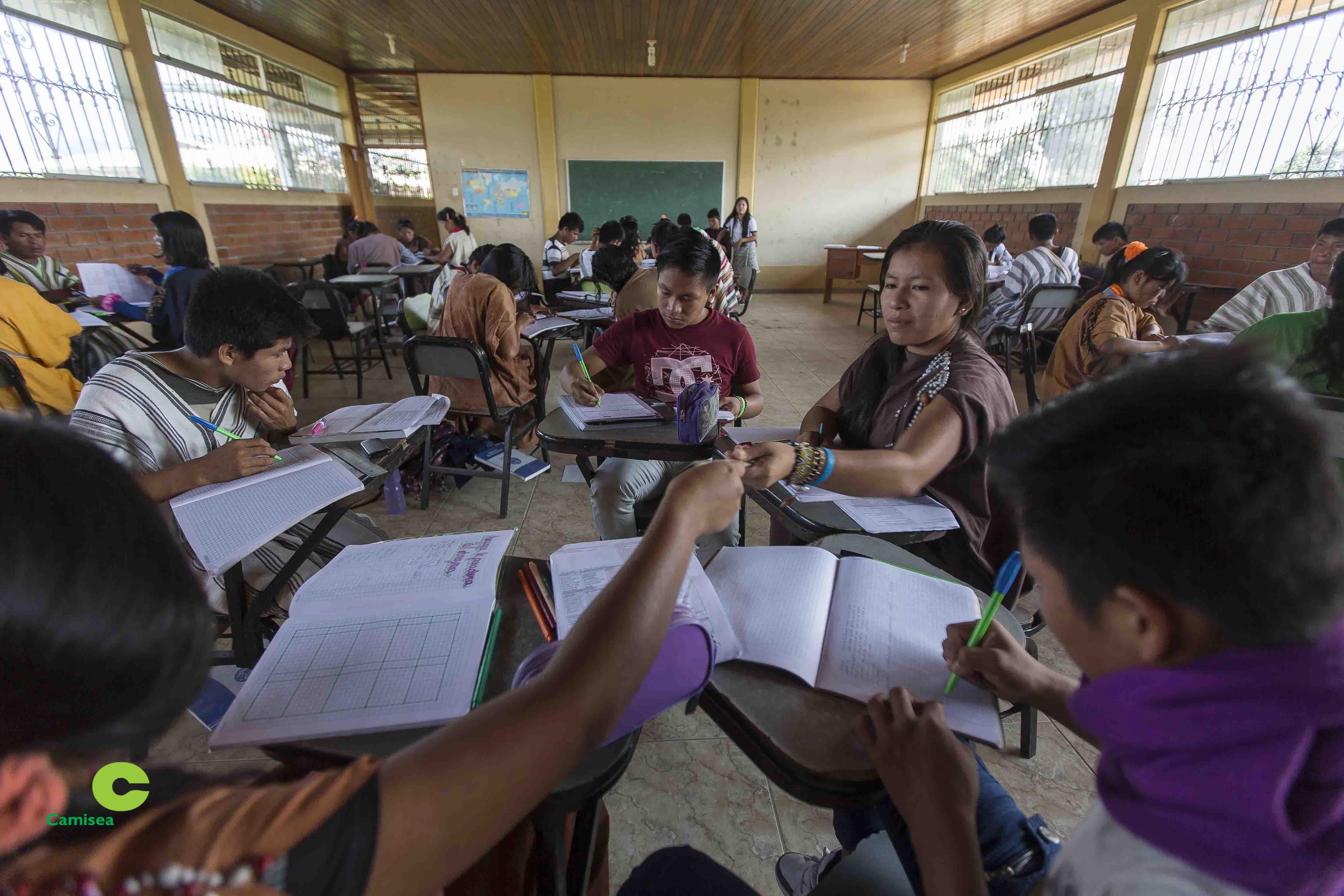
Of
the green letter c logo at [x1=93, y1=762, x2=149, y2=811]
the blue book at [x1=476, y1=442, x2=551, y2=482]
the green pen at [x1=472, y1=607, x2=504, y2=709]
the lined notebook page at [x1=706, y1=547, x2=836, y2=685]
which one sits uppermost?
the green letter c logo at [x1=93, y1=762, x2=149, y2=811]

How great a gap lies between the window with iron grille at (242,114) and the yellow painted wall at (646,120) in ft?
10.4

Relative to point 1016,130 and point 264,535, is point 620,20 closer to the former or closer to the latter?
point 1016,130

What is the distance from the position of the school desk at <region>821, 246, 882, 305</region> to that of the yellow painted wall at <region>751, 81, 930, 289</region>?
3.32 ft

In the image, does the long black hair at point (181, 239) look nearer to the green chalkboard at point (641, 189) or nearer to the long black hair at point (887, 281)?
the long black hair at point (887, 281)

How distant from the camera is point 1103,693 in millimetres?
461

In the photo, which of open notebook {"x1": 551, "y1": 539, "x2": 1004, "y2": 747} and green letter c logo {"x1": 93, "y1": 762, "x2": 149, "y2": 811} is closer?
green letter c logo {"x1": 93, "y1": 762, "x2": 149, "y2": 811}

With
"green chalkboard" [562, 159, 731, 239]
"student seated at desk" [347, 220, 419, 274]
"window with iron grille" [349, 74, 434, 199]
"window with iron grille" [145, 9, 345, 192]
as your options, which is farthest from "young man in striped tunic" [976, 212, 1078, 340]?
"window with iron grille" [349, 74, 434, 199]

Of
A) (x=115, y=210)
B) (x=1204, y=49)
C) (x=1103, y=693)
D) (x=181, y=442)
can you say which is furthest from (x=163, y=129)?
(x=1204, y=49)

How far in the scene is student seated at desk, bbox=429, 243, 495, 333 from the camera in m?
3.45

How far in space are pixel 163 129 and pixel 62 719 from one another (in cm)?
692

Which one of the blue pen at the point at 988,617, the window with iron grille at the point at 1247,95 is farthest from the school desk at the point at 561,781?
the window with iron grille at the point at 1247,95

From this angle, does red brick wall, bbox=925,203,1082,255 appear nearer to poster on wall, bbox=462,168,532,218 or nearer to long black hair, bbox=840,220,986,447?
long black hair, bbox=840,220,986,447

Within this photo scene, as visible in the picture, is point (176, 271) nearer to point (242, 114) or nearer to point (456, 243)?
point (456, 243)

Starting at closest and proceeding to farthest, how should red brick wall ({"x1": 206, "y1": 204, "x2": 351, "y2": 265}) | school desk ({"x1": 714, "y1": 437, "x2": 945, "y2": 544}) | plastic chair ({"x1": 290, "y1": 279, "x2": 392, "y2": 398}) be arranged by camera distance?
school desk ({"x1": 714, "y1": 437, "x2": 945, "y2": 544}), plastic chair ({"x1": 290, "y1": 279, "x2": 392, "y2": 398}), red brick wall ({"x1": 206, "y1": 204, "x2": 351, "y2": 265})
